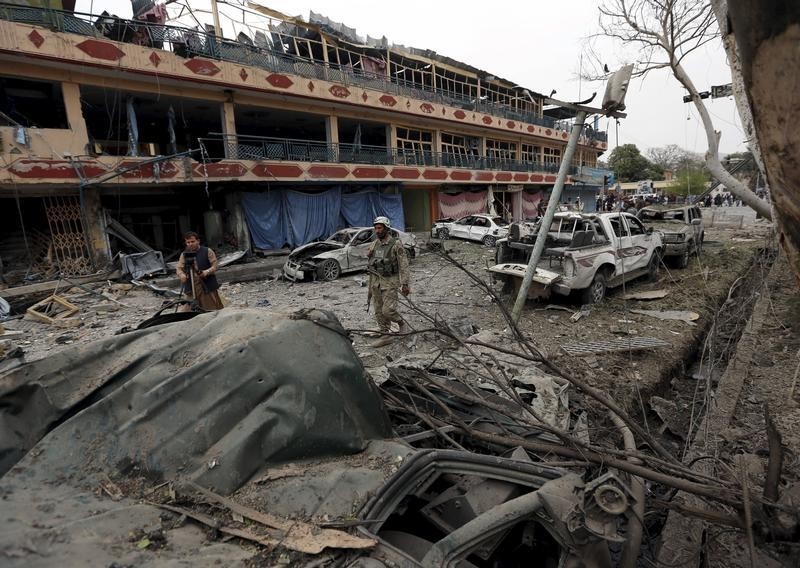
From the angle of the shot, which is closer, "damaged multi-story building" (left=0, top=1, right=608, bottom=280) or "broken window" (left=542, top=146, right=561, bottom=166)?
"damaged multi-story building" (left=0, top=1, right=608, bottom=280)

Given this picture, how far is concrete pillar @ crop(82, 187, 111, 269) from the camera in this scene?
11.7 meters

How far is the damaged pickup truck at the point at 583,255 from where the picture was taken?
7.27 metres

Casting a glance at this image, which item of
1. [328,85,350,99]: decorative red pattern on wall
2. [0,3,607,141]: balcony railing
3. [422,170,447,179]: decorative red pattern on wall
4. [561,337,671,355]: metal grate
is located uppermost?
[0,3,607,141]: balcony railing

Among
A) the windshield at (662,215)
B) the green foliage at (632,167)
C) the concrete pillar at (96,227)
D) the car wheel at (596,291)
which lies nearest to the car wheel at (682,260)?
the windshield at (662,215)

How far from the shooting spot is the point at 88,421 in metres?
1.90

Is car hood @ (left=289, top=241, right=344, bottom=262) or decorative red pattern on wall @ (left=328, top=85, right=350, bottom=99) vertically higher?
decorative red pattern on wall @ (left=328, top=85, right=350, bottom=99)

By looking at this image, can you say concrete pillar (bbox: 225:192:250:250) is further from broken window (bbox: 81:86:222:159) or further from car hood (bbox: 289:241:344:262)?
car hood (bbox: 289:241:344:262)

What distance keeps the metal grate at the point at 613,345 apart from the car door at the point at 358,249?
7229 millimetres

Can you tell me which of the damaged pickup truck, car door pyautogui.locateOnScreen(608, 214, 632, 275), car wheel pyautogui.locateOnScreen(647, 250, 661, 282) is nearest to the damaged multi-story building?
the damaged pickup truck

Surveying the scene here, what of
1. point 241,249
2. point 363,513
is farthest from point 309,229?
point 363,513

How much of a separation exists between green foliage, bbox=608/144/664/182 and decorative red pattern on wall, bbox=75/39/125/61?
→ 57733 millimetres

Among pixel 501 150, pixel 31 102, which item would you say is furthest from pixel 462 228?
pixel 31 102

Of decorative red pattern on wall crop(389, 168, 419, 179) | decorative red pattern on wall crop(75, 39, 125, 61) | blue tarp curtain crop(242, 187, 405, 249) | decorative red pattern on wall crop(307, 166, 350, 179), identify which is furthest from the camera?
decorative red pattern on wall crop(389, 168, 419, 179)

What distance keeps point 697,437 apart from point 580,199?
36032 mm
